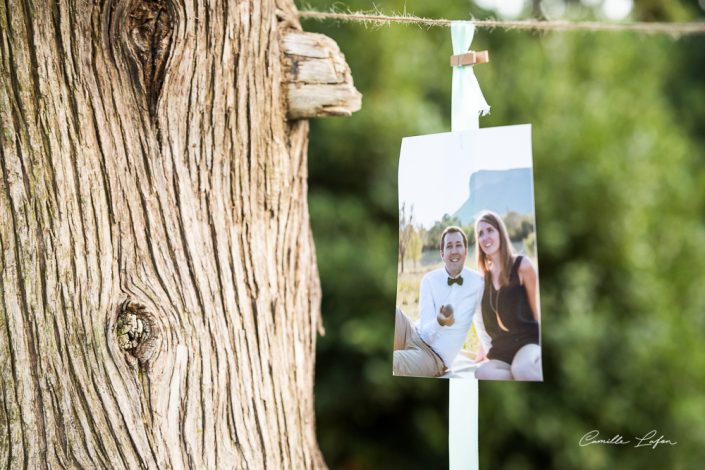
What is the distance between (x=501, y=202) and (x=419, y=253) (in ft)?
0.49

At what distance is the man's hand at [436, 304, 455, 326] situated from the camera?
A: 1.04m

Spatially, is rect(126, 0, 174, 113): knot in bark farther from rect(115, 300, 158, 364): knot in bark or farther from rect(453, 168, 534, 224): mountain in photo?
rect(453, 168, 534, 224): mountain in photo

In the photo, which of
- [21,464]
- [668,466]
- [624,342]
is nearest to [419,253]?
[21,464]

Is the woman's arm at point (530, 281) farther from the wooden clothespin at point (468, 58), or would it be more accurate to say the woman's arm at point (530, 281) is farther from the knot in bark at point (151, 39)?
the knot in bark at point (151, 39)

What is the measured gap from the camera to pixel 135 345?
40.6 inches

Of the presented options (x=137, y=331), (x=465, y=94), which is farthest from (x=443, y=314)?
(x=137, y=331)

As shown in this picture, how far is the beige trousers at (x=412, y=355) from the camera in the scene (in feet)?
3.41

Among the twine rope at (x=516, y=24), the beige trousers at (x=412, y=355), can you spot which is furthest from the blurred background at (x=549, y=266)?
the beige trousers at (x=412, y=355)

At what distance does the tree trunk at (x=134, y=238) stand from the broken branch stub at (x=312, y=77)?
0.06m

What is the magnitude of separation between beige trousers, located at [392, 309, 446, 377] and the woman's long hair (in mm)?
142

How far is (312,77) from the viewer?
122 cm

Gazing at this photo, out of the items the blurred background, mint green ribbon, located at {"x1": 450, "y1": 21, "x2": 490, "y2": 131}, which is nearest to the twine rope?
mint green ribbon, located at {"x1": 450, "y1": 21, "x2": 490, "y2": 131}

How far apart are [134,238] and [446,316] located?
1.59ft

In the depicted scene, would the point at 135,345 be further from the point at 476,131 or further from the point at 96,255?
the point at 476,131
